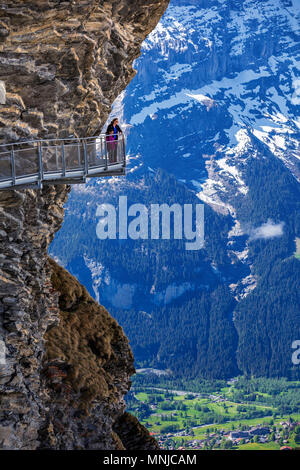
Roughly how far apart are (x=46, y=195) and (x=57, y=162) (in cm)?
585

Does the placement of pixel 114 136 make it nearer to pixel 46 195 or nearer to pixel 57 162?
pixel 46 195

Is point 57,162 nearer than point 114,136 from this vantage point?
Yes

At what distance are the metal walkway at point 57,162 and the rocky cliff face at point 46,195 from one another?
1934 millimetres

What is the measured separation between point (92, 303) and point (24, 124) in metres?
18.0

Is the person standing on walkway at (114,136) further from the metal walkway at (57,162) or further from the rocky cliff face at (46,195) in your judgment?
the rocky cliff face at (46,195)

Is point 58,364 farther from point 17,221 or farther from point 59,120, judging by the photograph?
point 59,120

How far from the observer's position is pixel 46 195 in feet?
147

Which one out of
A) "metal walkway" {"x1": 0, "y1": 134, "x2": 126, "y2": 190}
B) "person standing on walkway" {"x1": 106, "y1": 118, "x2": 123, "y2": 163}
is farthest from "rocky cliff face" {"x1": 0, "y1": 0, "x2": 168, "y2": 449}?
"metal walkway" {"x1": 0, "y1": 134, "x2": 126, "y2": 190}

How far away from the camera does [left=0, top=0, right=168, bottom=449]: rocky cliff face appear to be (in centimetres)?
4044

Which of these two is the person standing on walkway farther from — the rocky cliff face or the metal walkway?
the rocky cliff face

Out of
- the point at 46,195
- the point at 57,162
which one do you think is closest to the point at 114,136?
the point at 46,195

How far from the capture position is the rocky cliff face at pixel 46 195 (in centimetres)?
4044

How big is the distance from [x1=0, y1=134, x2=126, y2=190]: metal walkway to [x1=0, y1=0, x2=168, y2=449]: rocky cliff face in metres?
1.93
